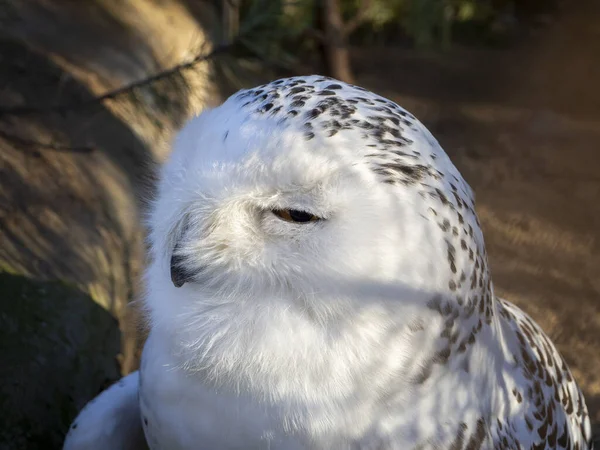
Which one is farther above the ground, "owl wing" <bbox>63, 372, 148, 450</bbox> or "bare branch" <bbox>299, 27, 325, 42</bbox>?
"owl wing" <bbox>63, 372, 148, 450</bbox>

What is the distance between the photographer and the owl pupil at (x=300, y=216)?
107 centimetres

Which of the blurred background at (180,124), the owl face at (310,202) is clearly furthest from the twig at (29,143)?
the owl face at (310,202)

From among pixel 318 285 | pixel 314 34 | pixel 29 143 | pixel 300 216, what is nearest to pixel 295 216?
pixel 300 216

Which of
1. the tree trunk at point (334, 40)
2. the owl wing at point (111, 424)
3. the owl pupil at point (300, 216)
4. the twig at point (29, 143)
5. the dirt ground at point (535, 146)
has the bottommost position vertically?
the dirt ground at point (535, 146)

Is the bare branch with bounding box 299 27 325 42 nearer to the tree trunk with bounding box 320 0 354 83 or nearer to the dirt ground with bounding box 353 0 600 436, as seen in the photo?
the tree trunk with bounding box 320 0 354 83

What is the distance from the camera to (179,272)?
1169 millimetres

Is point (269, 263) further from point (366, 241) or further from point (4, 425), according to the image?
point (4, 425)

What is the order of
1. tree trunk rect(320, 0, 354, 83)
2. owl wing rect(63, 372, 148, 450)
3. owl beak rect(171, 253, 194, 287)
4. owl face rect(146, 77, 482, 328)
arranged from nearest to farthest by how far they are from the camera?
owl face rect(146, 77, 482, 328) < owl beak rect(171, 253, 194, 287) < owl wing rect(63, 372, 148, 450) < tree trunk rect(320, 0, 354, 83)

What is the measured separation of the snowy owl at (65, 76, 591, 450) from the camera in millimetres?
1066

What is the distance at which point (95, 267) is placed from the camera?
2.24 meters

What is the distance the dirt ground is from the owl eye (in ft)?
6.14

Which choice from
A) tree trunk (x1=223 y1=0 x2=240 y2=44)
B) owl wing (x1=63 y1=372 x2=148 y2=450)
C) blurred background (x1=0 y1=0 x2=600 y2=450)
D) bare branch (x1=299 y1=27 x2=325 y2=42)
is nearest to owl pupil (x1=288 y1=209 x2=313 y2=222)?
blurred background (x1=0 y1=0 x2=600 y2=450)

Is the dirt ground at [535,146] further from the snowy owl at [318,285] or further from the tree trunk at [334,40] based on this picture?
the snowy owl at [318,285]

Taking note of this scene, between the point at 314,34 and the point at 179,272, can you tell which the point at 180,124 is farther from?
the point at 314,34
